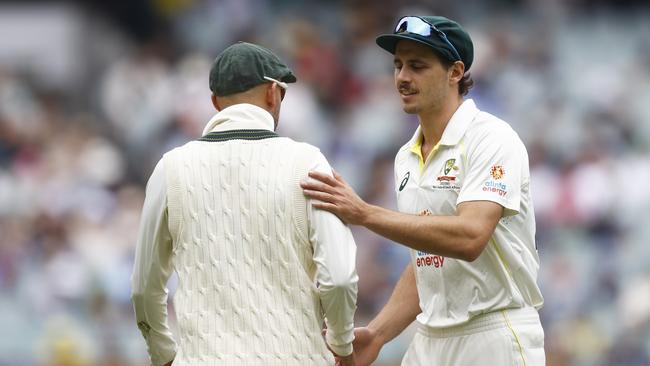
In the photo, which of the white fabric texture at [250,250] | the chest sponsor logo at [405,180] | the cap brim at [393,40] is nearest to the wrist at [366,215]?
the white fabric texture at [250,250]

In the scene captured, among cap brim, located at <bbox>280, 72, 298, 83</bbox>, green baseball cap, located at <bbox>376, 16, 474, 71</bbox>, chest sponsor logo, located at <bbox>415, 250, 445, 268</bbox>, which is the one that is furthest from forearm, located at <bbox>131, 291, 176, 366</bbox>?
green baseball cap, located at <bbox>376, 16, 474, 71</bbox>

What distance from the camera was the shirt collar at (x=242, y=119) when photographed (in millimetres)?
5453

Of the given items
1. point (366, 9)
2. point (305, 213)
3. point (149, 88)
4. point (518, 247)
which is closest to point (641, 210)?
point (366, 9)

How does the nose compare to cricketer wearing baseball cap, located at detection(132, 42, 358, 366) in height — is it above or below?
above

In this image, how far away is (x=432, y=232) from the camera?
5.62m

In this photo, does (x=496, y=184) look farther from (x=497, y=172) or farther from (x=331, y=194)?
(x=331, y=194)

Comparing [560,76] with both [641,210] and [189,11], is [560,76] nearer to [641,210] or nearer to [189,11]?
[641,210]

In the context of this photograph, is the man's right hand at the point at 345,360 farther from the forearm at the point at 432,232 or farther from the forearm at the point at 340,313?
the forearm at the point at 432,232

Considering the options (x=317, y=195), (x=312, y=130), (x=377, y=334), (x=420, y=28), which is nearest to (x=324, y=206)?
(x=317, y=195)

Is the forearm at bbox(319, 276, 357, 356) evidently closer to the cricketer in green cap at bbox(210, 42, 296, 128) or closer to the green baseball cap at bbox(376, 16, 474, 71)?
the cricketer in green cap at bbox(210, 42, 296, 128)

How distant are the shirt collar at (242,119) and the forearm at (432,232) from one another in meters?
0.56

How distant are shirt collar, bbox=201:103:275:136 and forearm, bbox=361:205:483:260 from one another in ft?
1.84

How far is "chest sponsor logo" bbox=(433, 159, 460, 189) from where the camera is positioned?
5879mm

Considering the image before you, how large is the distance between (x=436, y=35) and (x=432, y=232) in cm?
89
